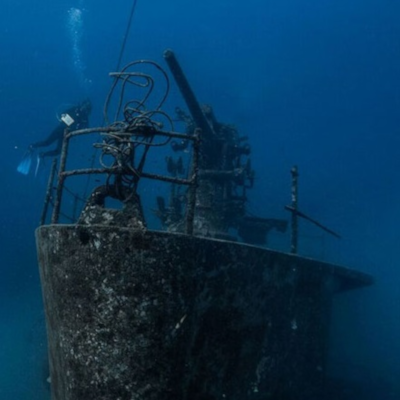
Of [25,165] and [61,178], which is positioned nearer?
[61,178]

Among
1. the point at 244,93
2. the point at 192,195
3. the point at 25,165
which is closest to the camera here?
the point at 192,195

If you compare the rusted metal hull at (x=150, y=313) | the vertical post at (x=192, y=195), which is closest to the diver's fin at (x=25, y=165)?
the rusted metal hull at (x=150, y=313)

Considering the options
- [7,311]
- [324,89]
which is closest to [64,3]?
[324,89]

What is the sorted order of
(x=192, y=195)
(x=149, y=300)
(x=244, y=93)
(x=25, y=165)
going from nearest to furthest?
(x=149, y=300)
(x=192, y=195)
(x=25, y=165)
(x=244, y=93)

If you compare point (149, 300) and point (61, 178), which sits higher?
point (61, 178)

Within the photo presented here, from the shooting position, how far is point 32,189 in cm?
5256

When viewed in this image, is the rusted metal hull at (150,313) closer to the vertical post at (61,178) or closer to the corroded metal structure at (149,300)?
the corroded metal structure at (149,300)

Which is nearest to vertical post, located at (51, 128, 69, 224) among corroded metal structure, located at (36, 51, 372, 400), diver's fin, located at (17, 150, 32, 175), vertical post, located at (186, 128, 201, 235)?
corroded metal structure, located at (36, 51, 372, 400)

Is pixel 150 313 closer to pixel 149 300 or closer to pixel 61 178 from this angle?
pixel 149 300

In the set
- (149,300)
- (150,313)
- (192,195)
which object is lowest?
(150,313)

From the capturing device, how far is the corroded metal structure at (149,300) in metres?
3.27

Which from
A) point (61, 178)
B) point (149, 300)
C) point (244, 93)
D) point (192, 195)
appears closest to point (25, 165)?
point (61, 178)

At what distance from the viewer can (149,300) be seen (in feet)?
10.8

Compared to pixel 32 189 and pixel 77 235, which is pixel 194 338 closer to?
pixel 77 235
